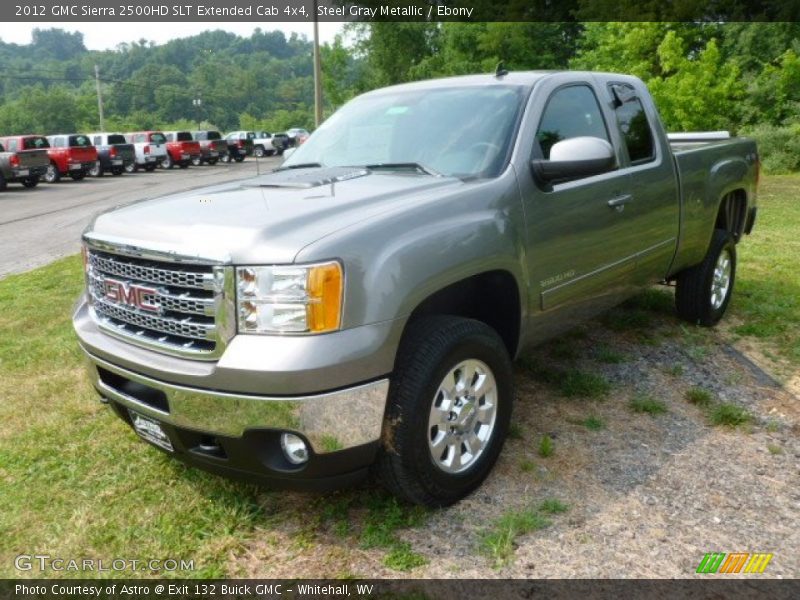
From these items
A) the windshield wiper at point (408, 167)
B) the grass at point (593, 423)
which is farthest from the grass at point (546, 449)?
the windshield wiper at point (408, 167)

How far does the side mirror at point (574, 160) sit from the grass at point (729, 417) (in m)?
1.61

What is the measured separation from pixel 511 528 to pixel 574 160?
1.68 m

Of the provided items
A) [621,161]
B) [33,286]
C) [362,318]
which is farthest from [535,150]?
[33,286]

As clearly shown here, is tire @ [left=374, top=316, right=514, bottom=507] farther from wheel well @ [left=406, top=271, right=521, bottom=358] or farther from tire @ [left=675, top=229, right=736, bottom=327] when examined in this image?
tire @ [left=675, top=229, right=736, bottom=327]

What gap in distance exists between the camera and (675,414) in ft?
13.1

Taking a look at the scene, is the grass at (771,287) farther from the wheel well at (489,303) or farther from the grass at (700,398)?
the wheel well at (489,303)

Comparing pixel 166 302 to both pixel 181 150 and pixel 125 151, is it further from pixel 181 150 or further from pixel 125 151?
pixel 181 150

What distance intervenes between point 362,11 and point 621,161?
115 ft

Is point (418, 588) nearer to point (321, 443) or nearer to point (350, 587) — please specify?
point (350, 587)

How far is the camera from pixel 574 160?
10.7 ft

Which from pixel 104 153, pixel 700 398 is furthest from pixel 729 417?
pixel 104 153

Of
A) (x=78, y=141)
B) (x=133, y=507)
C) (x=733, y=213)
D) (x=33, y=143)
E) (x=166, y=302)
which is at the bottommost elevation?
(x=133, y=507)

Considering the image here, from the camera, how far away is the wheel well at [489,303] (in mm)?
3176

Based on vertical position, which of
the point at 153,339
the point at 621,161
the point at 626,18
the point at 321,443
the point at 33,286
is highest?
the point at 626,18
